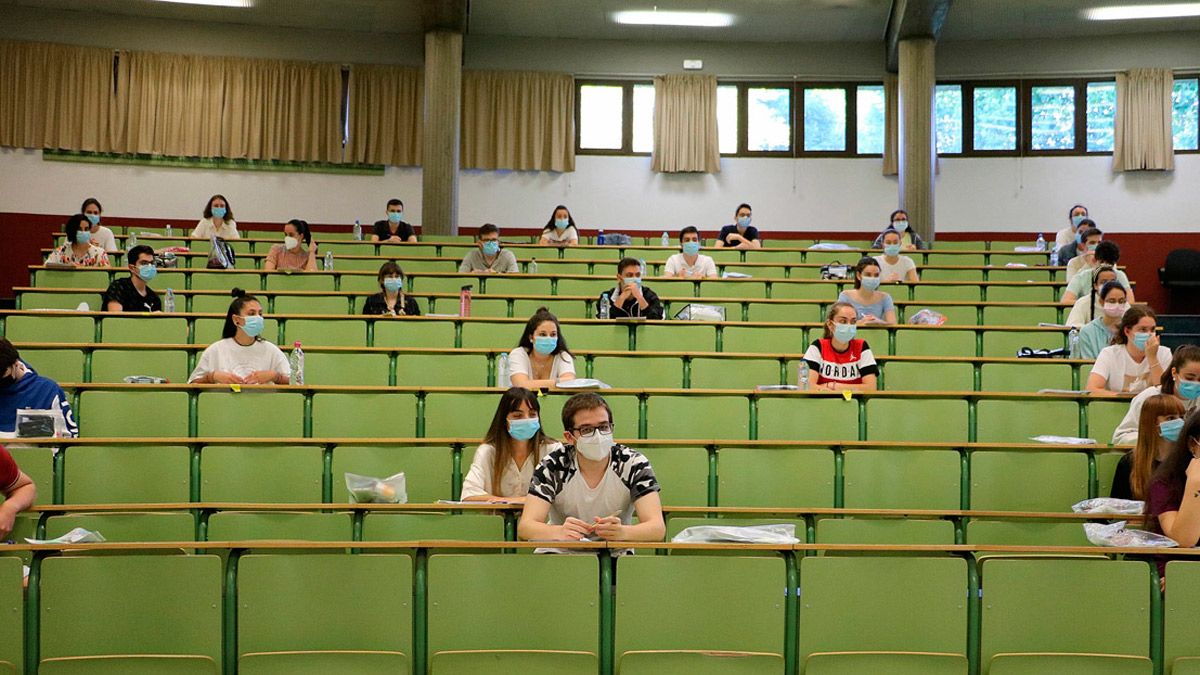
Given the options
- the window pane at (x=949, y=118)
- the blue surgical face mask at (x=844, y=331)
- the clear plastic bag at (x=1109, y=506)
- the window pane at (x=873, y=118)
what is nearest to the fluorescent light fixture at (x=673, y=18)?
the window pane at (x=873, y=118)

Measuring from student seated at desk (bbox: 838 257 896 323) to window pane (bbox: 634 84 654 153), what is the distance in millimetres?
7081

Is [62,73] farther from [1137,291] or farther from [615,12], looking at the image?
[1137,291]

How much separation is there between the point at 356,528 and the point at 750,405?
2116mm

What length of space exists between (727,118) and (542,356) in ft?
30.0

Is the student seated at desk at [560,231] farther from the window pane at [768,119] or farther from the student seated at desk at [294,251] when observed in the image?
the window pane at [768,119]

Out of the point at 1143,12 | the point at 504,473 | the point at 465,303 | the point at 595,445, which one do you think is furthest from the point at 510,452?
the point at 1143,12

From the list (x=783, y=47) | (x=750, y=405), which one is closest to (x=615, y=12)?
(x=783, y=47)

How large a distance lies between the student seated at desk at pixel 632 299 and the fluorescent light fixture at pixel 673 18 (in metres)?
6.57

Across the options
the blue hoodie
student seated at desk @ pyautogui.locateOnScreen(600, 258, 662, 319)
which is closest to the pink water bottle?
student seated at desk @ pyautogui.locateOnScreen(600, 258, 662, 319)

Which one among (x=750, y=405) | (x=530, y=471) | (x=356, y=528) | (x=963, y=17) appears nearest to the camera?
(x=356, y=528)

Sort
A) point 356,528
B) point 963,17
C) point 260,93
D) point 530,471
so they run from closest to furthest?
point 356,528 < point 530,471 < point 963,17 < point 260,93

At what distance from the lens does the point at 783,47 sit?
14375 millimetres

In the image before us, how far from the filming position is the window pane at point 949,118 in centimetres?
1412

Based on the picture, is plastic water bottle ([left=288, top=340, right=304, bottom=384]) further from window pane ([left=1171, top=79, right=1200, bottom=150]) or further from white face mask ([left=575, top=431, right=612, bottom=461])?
window pane ([left=1171, top=79, right=1200, bottom=150])
